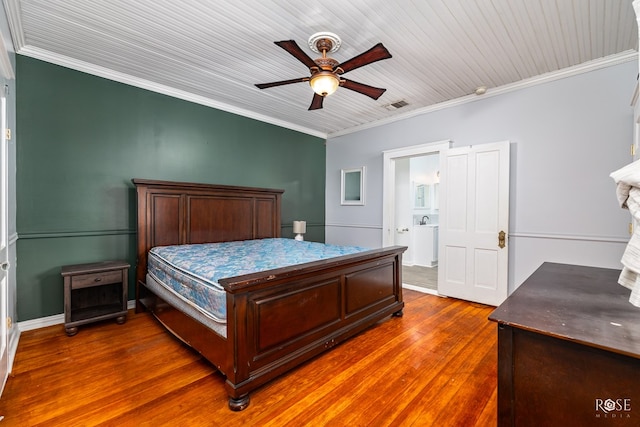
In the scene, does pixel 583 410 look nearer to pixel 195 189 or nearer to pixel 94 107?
pixel 195 189

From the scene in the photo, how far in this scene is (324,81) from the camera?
7.57 feet

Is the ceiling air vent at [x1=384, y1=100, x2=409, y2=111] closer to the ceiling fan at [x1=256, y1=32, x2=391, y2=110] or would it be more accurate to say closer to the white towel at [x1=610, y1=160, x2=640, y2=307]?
the ceiling fan at [x1=256, y1=32, x2=391, y2=110]

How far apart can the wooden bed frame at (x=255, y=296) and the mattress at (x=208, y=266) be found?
0.52 feet

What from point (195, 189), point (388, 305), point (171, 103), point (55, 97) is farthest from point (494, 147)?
point (55, 97)

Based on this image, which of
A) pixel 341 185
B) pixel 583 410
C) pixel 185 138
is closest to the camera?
pixel 583 410

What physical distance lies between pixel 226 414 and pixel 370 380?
996mm

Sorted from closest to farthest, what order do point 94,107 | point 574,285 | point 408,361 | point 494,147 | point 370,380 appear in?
point 574,285, point 370,380, point 408,361, point 94,107, point 494,147

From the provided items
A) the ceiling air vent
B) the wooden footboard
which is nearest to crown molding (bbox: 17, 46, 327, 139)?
the ceiling air vent

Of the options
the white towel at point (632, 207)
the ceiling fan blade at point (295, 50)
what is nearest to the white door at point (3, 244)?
the ceiling fan blade at point (295, 50)

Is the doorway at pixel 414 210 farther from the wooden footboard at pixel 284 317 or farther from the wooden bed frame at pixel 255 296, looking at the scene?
the wooden footboard at pixel 284 317

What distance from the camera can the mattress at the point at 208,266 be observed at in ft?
6.57

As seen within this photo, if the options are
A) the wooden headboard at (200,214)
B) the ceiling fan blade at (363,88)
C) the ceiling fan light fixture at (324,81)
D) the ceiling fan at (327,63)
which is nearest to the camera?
Answer: the ceiling fan at (327,63)

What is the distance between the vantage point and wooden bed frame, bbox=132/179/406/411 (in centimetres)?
184

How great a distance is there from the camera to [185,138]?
155 inches
